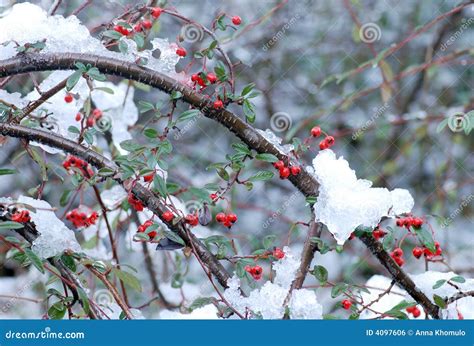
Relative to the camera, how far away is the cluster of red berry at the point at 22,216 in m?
1.14

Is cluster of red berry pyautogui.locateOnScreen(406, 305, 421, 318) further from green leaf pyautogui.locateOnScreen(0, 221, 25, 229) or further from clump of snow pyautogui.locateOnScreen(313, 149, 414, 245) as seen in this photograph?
green leaf pyautogui.locateOnScreen(0, 221, 25, 229)

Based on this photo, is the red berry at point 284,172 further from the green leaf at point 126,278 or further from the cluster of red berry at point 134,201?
the green leaf at point 126,278

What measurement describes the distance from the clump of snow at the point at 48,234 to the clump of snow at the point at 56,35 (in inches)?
10.8

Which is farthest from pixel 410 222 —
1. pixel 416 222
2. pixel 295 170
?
pixel 295 170

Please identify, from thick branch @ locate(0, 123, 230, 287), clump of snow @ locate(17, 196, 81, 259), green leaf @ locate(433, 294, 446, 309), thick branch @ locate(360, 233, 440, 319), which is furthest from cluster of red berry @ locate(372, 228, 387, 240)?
clump of snow @ locate(17, 196, 81, 259)

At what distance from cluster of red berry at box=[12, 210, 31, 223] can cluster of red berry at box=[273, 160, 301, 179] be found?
1.36 ft

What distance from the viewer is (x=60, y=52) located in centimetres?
120

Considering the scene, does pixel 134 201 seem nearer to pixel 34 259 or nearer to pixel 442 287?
pixel 34 259

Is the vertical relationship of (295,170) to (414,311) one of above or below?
above

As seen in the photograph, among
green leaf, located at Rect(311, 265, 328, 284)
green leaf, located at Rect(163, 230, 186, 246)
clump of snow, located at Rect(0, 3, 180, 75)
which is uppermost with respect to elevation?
clump of snow, located at Rect(0, 3, 180, 75)

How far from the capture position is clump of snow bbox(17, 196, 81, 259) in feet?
3.75

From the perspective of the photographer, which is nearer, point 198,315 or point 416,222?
point 416,222

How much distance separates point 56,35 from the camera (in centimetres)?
125

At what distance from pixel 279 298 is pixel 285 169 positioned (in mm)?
207
